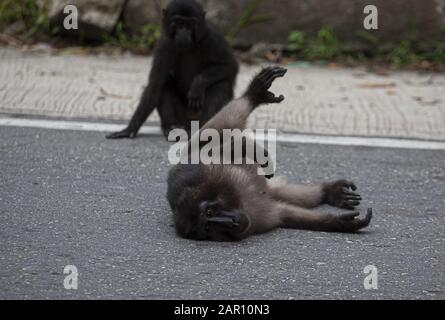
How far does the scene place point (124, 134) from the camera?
6.76 metres

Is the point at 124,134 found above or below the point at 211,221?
above

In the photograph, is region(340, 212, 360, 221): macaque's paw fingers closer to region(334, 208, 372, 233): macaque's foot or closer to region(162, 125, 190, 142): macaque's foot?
region(334, 208, 372, 233): macaque's foot

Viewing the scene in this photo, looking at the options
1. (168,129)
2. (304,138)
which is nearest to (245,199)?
(304,138)

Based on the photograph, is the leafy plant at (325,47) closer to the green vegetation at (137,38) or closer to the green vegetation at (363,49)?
the green vegetation at (363,49)


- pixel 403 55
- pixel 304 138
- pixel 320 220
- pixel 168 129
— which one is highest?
pixel 403 55

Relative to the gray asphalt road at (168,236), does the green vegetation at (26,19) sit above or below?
above

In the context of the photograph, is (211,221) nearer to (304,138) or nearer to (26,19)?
(304,138)

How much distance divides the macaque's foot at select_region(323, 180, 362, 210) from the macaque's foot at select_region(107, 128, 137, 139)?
1871mm

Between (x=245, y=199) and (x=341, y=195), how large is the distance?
788 mm

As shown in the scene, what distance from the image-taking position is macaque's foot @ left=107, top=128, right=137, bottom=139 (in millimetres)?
6717

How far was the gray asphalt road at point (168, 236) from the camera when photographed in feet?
13.6

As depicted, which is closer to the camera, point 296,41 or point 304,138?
point 304,138

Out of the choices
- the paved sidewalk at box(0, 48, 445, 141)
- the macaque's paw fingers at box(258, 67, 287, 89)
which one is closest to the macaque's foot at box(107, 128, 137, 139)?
the paved sidewalk at box(0, 48, 445, 141)

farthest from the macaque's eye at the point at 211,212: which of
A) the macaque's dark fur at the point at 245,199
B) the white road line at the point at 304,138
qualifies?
the white road line at the point at 304,138
